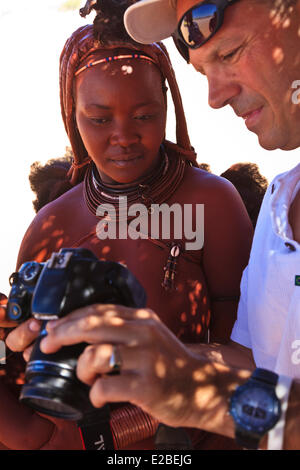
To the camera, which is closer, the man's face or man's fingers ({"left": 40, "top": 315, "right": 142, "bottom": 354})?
man's fingers ({"left": 40, "top": 315, "right": 142, "bottom": 354})

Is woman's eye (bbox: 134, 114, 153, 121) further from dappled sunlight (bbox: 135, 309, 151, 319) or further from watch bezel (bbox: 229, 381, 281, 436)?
watch bezel (bbox: 229, 381, 281, 436)

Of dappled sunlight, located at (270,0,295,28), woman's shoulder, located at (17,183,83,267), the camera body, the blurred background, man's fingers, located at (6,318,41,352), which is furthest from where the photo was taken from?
the blurred background

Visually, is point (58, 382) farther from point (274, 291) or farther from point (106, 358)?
point (274, 291)

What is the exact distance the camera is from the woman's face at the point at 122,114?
204cm

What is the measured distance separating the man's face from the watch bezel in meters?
0.92

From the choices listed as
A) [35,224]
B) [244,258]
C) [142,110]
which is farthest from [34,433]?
[142,110]

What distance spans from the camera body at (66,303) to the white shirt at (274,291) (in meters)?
0.60

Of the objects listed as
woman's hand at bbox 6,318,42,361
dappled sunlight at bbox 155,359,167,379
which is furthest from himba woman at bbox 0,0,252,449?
dappled sunlight at bbox 155,359,167,379

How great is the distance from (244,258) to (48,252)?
905 millimetres

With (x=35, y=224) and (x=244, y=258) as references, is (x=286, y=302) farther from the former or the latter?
(x=35, y=224)

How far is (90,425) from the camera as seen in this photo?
1.87 meters

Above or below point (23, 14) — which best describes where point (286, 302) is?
below

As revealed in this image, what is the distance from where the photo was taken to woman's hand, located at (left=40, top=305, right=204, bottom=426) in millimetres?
1193

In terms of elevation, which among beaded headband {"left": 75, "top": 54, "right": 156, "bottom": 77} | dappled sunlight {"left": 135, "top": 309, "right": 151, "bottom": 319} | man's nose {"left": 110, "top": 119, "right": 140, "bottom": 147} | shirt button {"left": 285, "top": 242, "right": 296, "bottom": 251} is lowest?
dappled sunlight {"left": 135, "top": 309, "right": 151, "bottom": 319}
